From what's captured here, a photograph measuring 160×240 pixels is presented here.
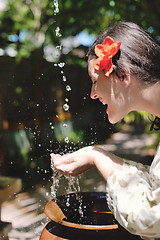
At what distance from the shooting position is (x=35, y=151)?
4.46 m

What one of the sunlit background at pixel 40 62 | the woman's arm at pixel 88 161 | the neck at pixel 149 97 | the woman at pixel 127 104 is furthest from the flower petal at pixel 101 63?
the sunlit background at pixel 40 62

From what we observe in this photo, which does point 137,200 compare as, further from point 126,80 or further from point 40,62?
point 40,62

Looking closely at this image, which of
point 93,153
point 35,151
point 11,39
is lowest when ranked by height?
point 35,151

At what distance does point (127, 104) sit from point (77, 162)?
1.07 ft

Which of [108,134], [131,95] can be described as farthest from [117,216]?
[108,134]

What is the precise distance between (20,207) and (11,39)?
2305mm

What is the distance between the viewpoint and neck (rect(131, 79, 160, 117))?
1208 millimetres

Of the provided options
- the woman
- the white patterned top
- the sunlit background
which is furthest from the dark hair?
the sunlit background

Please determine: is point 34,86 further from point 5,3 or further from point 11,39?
point 5,3

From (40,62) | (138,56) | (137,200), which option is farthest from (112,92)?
(40,62)

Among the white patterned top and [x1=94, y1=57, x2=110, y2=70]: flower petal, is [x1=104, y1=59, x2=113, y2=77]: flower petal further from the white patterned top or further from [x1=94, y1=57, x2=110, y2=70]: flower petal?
the white patterned top

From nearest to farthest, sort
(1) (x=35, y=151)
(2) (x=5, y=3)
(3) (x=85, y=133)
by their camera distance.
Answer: (2) (x=5, y=3)
(1) (x=35, y=151)
(3) (x=85, y=133)

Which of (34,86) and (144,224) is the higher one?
(34,86)

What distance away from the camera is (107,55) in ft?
3.92
